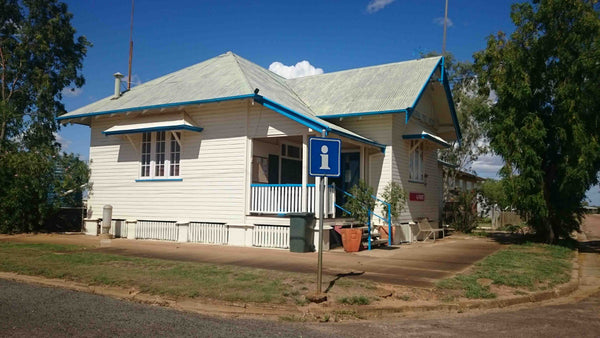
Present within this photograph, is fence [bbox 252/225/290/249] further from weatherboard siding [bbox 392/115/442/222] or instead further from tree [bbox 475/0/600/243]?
tree [bbox 475/0/600/243]

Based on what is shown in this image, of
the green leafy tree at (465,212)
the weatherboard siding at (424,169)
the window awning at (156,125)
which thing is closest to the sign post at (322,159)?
the window awning at (156,125)

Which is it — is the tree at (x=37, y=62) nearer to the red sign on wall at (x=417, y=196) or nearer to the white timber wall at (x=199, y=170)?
the white timber wall at (x=199, y=170)

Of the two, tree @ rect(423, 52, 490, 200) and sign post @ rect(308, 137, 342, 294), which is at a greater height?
tree @ rect(423, 52, 490, 200)

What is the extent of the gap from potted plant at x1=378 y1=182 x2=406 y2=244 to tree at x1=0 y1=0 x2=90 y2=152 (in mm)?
23627

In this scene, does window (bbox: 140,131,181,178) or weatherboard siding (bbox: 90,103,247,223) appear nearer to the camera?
weatherboard siding (bbox: 90,103,247,223)

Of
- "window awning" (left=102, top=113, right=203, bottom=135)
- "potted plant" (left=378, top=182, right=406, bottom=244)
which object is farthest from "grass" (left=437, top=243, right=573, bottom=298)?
"window awning" (left=102, top=113, right=203, bottom=135)

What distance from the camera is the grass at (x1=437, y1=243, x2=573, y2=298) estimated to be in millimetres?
8391

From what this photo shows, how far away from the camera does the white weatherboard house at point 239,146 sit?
14883 mm

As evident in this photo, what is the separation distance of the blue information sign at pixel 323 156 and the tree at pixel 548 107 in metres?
10.5

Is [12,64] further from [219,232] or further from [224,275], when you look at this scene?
[224,275]

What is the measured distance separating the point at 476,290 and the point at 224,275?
459 centimetres

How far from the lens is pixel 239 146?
15.4m

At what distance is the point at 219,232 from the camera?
1547cm

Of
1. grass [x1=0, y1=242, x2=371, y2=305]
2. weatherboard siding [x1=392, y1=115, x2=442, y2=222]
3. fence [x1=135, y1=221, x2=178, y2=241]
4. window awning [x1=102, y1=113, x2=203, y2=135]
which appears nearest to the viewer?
grass [x1=0, y1=242, x2=371, y2=305]
